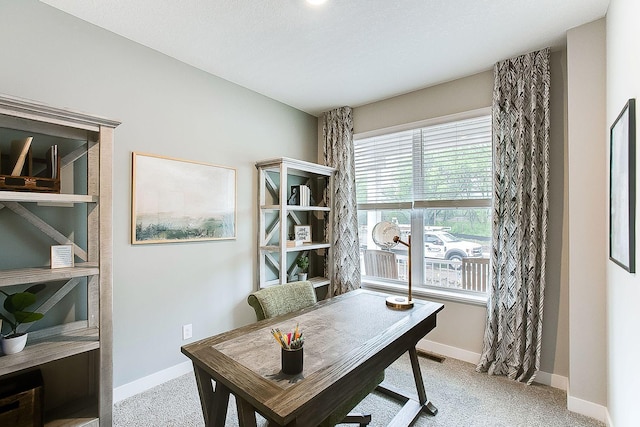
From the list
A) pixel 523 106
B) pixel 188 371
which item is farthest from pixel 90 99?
pixel 523 106

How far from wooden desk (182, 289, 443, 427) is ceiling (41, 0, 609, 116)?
6.29 feet

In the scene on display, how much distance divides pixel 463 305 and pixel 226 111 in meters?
2.89

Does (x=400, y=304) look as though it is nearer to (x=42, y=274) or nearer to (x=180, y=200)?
(x=180, y=200)

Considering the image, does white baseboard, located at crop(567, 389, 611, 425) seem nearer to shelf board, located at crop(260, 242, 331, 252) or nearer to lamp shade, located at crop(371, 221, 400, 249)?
lamp shade, located at crop(371, 221, 400, 249)

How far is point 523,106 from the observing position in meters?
2.45

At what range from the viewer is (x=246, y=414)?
3.66ft

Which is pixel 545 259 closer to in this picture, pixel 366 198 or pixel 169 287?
pixel 366 198

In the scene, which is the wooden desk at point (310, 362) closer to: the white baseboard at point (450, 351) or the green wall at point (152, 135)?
the white baseboard at point (450, 351)

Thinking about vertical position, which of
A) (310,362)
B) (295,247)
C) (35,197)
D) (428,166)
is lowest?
(310,362)

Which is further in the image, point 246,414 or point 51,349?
point 51,349

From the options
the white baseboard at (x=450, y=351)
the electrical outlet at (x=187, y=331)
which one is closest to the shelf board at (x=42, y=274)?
the electrical outlet at (x=187, y=331)

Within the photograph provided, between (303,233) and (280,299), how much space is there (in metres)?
1.51

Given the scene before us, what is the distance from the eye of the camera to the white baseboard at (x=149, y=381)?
2.19 m

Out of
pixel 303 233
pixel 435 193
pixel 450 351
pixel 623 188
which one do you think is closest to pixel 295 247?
pixel 303 233
